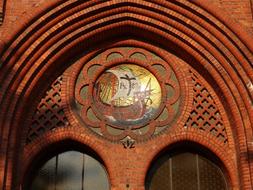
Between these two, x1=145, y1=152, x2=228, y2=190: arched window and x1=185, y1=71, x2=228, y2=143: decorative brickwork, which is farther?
x1=185, y1=71, x2=228, y2=143: decorative brickwork

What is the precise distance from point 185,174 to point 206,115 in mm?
1325

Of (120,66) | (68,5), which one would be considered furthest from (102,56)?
(68,5)

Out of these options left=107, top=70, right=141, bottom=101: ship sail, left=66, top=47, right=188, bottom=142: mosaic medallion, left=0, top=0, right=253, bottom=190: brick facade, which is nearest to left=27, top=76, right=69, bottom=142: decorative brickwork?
left=0, top=0, right=253, bottom=190: brick facade

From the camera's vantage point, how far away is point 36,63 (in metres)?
9.52

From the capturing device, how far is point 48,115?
9.58m

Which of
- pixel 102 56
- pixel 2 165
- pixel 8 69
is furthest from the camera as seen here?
pixel 102 56

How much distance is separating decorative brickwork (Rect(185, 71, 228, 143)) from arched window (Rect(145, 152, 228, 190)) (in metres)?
0.62

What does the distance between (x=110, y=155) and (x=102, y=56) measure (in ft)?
7.86

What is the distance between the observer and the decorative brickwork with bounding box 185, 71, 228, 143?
31.0ft

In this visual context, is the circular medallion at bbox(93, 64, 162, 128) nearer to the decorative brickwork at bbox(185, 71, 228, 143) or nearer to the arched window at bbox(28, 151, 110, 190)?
the decorative brickwork at bbox(185, 71, 228, 143)

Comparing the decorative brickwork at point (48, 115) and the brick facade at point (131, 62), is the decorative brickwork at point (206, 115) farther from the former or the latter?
the decorative brickwork at point (48, 115)

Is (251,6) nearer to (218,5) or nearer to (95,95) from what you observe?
(218,5)

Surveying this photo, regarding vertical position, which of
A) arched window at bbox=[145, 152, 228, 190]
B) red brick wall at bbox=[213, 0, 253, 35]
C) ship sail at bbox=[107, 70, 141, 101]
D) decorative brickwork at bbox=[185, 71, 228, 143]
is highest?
red brick wall at bbox=[213, 0, 253, 35]

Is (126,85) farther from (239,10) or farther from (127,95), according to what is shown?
(239,10)
